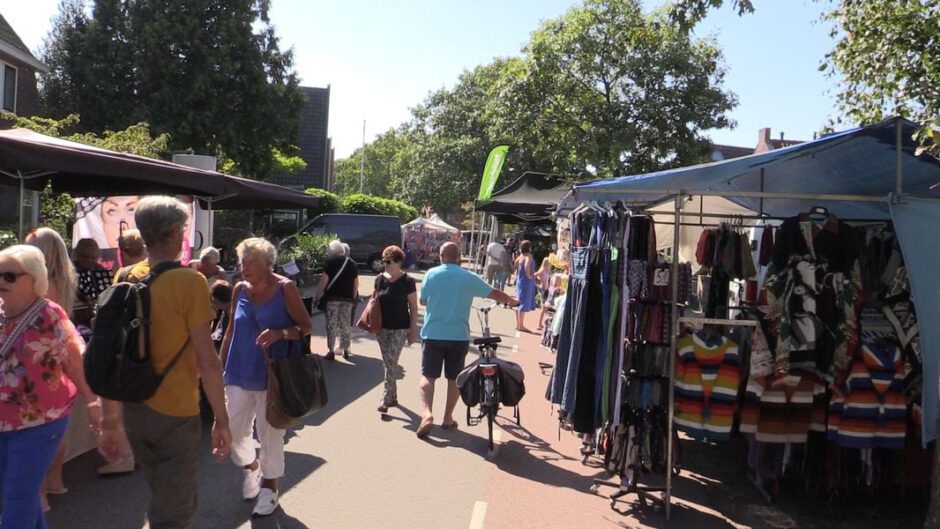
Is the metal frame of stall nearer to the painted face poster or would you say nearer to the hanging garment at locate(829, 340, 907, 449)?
the hanging garment at locate(829, 340, 907, 449)

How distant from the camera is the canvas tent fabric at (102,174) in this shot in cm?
542

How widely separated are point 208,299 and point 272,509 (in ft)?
6.90

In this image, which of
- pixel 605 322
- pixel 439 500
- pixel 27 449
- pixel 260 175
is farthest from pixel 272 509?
pixel 260 175

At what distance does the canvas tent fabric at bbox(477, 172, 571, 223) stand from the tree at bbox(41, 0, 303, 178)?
1453cm

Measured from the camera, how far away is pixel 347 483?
5535 mm

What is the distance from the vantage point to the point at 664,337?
539cm

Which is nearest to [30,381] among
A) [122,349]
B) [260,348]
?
[122,349]

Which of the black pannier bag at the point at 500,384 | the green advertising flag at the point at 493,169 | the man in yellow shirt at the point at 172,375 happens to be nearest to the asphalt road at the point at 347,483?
the black pannier bag at the point at 500,384

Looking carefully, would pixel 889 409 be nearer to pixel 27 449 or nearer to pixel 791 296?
pixel 791 296

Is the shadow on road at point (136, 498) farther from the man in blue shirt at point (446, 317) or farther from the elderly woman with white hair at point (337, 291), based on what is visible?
the elderly woman with white hair at point (337, 291)

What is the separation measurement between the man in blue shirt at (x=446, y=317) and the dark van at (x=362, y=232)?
2197 centimetres

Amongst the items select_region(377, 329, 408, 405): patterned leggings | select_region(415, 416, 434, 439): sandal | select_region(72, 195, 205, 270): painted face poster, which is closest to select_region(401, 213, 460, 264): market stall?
select_region(72, 195, 205, 270): painted face poster

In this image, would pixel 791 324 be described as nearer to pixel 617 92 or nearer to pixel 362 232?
pixel 617 92

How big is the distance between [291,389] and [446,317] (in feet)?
7.88
